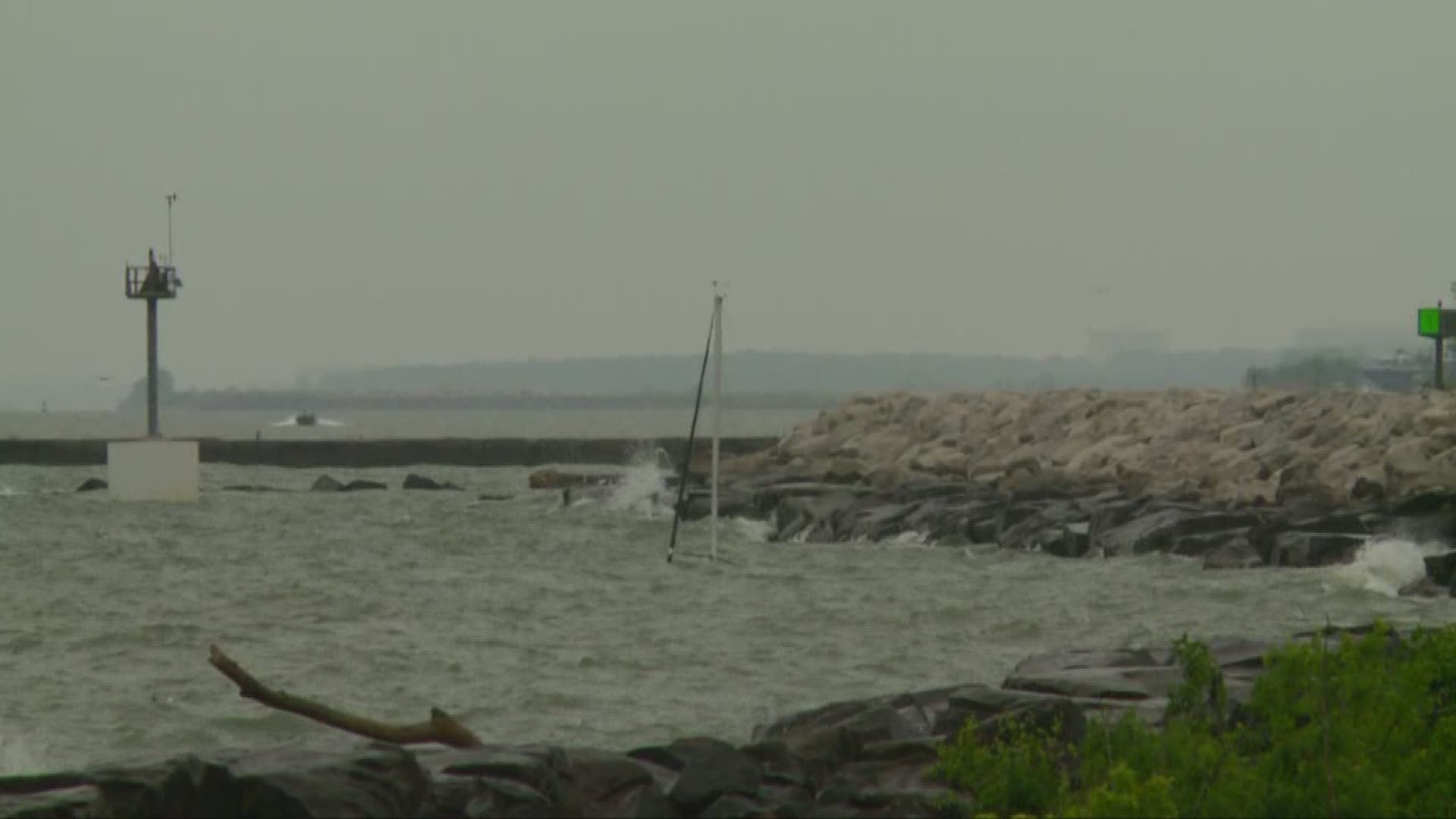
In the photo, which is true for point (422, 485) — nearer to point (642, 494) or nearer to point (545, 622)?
point (642, 494)

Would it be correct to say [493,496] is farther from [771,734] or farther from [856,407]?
[771,734]

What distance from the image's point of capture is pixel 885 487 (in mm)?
34812

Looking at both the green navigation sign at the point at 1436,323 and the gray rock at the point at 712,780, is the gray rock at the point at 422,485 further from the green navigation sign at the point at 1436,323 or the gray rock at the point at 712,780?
the gray rock at the point at 712,780

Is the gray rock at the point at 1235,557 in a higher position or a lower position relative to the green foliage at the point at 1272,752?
lower

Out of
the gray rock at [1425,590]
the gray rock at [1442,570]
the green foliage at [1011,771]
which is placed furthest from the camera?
the gray rock at [1442,570]

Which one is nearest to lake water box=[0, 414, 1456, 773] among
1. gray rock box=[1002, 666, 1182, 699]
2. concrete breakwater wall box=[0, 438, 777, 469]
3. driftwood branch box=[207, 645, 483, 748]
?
gray rock box=[1002, 666, 1182, 699]

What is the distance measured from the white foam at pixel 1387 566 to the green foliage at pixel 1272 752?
37.8 ft

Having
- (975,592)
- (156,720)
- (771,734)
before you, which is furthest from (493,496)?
(771,734)

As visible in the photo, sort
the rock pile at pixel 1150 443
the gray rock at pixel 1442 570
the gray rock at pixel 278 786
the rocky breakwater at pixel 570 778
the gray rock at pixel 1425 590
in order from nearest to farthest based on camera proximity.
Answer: the gray rock at pixel 278 786 < the rocky breakwater at pixel 570 778 < the gray rock at pixel 1425 590 < the gray rock at pixel 1442 570 < the rock pile at pixel 1150 443

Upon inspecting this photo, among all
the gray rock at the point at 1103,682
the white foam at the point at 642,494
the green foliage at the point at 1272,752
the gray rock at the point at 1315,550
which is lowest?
the white foam at the point at 642,494

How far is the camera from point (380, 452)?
198ft

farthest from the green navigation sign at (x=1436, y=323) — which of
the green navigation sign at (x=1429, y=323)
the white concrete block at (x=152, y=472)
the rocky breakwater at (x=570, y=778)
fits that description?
the rocky breakwater at (x=570, y=778)

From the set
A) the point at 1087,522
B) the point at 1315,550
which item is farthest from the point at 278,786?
the point at 1087,522

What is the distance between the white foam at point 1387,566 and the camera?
65.6ft
